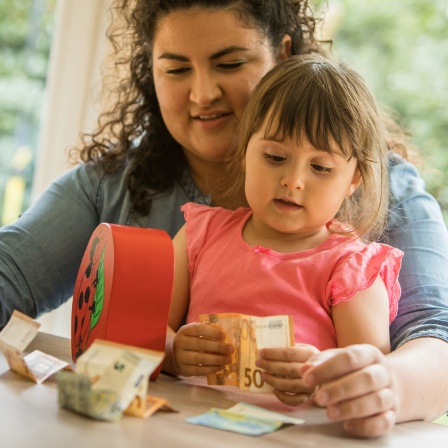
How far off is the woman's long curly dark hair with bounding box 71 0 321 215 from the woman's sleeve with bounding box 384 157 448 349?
443mm

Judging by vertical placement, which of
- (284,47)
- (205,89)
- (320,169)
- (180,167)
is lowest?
(180,167)

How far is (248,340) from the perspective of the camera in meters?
1.37

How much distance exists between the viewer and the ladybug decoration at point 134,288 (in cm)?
134

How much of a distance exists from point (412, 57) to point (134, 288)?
1903mm

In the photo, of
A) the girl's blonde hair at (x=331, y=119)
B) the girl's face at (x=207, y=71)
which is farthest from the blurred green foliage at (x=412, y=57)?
the girl's blonde hair at (x=331, y=119)

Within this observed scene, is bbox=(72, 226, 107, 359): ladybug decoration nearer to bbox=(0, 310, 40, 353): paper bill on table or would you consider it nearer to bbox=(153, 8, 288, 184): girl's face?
bbox=(0, 310, 40, 353): paper bill on table

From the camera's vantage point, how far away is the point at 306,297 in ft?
5.07

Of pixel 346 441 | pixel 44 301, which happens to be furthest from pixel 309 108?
pixel 44 301

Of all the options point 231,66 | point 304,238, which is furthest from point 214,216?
point 231,66

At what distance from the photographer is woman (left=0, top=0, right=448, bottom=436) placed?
185cm

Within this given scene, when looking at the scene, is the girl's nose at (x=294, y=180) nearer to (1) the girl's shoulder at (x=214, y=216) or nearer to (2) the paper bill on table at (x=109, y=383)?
(1) the girl's shoulder at (x=214, y=216)

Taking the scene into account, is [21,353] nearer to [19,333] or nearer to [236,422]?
[19,333]

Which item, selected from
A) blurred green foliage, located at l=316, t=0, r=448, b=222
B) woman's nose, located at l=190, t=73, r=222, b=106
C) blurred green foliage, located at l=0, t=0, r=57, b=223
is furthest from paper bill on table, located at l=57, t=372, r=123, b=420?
blurred green foliage, located at l=0, t=0, r=57, b=223

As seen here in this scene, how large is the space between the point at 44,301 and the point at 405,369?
995 millimetres
